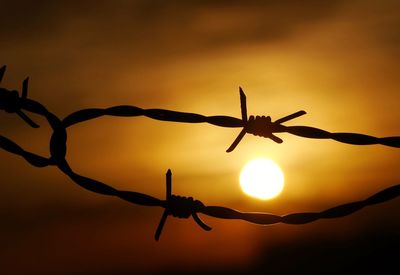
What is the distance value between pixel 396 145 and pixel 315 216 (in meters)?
0.58

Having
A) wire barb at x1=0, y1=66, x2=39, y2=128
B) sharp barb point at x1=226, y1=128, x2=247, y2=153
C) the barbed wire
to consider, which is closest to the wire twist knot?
the barbed wire

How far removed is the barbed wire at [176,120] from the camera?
12.3 ft

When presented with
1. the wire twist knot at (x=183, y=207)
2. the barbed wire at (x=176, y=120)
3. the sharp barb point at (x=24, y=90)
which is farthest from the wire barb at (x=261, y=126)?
the sharp barb point at (x=24, y=90)

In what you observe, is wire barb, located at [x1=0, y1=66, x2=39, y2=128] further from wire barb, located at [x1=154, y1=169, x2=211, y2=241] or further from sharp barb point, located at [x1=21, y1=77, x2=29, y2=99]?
wire barb, located at [x1=154, y1=169, x2=211, y2=241]

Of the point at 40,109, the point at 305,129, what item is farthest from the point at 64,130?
the point at 305,129

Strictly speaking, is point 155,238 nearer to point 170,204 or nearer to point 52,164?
point 170,204

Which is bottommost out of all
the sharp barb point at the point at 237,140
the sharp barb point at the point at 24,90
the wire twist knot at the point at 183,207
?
the wire twist knot at the point at 183,207

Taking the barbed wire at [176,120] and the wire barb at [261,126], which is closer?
the barbed wire at [176,120]

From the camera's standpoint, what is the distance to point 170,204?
395 centimetres

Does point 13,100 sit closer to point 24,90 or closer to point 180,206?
point 24,90

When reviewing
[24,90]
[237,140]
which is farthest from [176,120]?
[24,90]

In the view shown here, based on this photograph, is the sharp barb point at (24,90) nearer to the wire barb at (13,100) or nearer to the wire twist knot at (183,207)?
the wire barb at (13,100)

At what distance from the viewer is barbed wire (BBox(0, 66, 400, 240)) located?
3750mm

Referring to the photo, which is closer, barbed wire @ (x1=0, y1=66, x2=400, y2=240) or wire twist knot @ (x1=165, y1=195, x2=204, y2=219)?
barbed wire @ (x1=0, y1=66, x2=400, y2=240)
